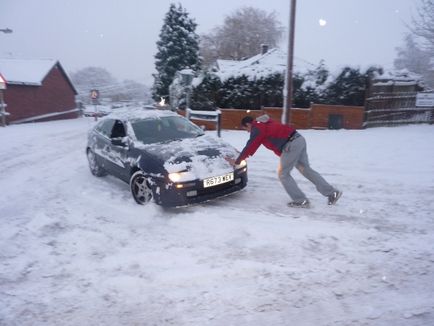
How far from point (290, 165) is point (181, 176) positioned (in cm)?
173

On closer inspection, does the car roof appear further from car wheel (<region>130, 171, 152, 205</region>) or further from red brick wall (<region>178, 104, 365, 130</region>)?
red brick wall (<region>178, 104, 365, 130</region>)

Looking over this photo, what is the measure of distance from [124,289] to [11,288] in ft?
3.90

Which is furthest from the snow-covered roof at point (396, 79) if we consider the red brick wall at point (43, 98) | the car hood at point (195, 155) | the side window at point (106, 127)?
the red brick wall at point (43, 98)

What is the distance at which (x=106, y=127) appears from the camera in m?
7.83

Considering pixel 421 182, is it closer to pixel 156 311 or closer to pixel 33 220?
pixel 156 311

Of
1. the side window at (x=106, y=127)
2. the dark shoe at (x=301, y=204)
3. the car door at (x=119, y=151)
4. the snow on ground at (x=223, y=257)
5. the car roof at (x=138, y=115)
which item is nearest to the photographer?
the snow on ground at (x=223, y=257)

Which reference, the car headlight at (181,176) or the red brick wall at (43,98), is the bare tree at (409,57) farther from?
the car headlight at (181,176)

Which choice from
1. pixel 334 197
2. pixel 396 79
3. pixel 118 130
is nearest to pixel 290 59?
pixel 396 79

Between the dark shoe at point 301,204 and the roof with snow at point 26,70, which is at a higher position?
the roof with snow at point 26,70

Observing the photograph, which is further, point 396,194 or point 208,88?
point 208,88

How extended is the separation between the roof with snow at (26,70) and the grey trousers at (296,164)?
85.6 ft

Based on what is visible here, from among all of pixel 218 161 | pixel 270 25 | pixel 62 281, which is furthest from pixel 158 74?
pixel 62 281

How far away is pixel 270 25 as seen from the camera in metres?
54.5

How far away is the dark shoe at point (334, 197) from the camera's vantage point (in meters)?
5.75
